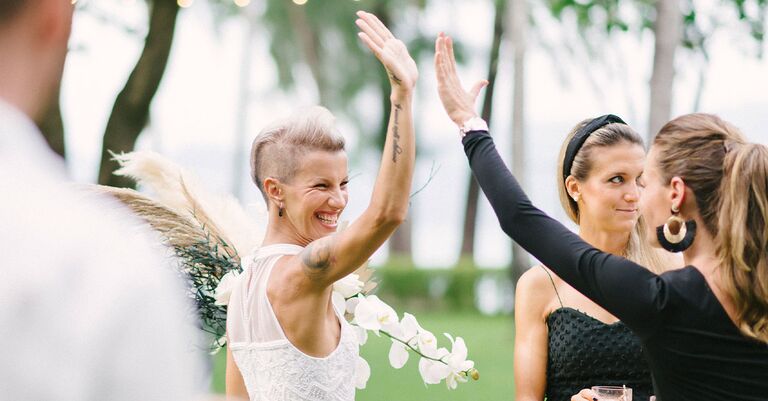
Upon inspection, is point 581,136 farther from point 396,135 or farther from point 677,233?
point 396,135

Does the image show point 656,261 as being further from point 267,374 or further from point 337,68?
point 337,68

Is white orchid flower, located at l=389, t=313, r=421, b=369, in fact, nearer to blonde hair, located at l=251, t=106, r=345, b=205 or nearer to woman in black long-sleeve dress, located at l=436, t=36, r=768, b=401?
blonde hair, located at l=251, t=106, r=345, b=205

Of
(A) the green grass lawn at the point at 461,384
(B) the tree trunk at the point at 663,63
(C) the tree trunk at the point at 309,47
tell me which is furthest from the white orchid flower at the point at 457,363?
(C) the tree trunk at the point at 309,47

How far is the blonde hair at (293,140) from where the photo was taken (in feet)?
9.54

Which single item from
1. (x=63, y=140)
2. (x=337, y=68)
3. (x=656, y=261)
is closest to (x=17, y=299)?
(x=656, y=261)

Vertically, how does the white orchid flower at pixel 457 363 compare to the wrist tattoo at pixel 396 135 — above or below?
below

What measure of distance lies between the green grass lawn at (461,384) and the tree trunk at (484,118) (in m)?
6.70

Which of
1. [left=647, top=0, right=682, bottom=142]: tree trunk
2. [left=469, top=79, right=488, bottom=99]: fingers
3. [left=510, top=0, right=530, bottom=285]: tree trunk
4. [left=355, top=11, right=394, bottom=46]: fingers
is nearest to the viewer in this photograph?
[left=355, top=11, right=394, bottom=46]: fingers

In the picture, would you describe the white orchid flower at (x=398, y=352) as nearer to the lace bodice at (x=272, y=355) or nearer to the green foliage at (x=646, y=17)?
the lace bodice at (x=272, y=355)

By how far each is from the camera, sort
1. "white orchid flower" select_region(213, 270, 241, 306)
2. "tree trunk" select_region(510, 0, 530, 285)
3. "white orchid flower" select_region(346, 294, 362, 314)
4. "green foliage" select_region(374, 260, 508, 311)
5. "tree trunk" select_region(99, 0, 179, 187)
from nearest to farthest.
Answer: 1. "white orchid flower" select_region(213, 270, 241, 306)
2. "white orchid flower" select_region(346, 294, 362, 314)
3. "tree trunk" select_region(99, 0, 179, 187)
4. "tree trunk" select_region(510, 0, 530, 285)
5. "green foliage" select_region(374, 260, 508, 311)

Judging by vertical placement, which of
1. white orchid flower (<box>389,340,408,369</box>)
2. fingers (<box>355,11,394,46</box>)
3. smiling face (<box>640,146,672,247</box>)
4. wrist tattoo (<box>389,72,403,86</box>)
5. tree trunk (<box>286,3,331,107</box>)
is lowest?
white orchid flower (<box>389,340,408,369</box>)

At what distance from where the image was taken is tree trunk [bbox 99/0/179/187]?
9109mm

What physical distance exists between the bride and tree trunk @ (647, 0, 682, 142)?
10106 mm

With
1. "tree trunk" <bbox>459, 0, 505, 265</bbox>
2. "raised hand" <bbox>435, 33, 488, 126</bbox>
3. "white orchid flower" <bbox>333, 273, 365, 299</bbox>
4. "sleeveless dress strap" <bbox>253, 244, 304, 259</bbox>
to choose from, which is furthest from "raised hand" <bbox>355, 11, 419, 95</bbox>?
"tree trunk" <bbox>459, 0, 505, 265</bbox>
